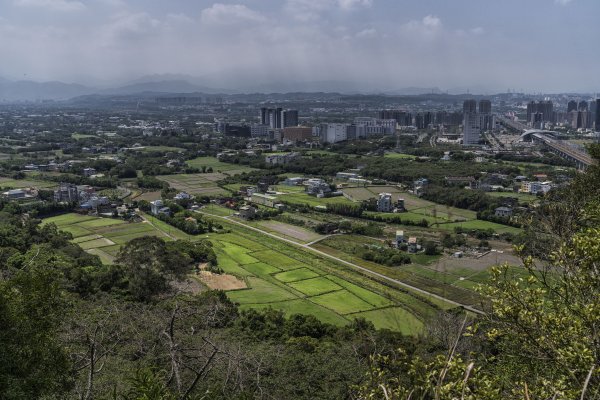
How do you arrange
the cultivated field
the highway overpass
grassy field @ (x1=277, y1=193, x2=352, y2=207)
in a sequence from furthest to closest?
the highway overpass < grassy field @ (x1=277, y1=193, x2=352, y2=207) < the cultivated field

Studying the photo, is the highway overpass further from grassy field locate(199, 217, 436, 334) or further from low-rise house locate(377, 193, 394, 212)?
grassy field locate(199, 217, 436, 334)

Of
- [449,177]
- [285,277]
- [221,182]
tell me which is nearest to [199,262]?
[285,277]

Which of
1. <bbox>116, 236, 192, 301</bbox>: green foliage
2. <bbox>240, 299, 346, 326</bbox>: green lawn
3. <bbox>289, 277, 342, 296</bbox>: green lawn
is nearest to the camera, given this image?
<bbox>116, 236, 192, 301</bbox>: green foliage

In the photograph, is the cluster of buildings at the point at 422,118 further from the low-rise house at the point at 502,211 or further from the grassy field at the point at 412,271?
the grassy field at the point at 412,271

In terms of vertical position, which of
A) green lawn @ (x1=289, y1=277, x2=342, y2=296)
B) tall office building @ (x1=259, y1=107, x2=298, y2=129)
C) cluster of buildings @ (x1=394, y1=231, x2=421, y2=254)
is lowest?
green lawn @ (x1=289, y1=277, x2=342, y2=296)

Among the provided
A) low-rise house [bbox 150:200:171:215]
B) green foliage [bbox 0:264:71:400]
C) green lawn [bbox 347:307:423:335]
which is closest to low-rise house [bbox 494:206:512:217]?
green lawn [bbox 347:307:423:335]

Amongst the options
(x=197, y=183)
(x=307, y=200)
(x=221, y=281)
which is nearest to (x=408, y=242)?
(x=221, y=281)

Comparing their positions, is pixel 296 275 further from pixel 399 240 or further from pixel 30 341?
pixel 30 341
